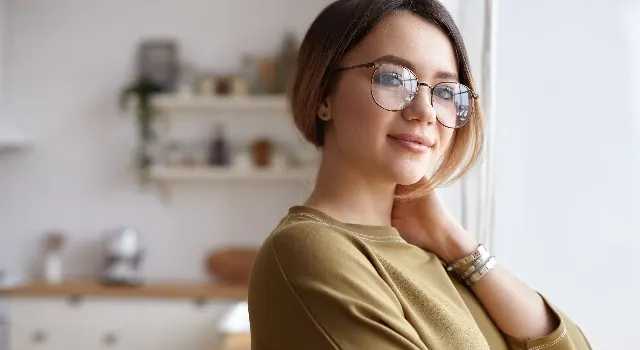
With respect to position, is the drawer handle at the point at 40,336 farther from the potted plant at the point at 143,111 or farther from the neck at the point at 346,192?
the neck at the point at 346,192

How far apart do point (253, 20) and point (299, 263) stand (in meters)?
3.18

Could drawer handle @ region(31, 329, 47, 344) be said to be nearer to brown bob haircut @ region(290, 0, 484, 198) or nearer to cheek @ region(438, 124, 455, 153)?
brown bob haircut @ region(290, 0, 484, 198)

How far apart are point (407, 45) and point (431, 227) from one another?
323 mm

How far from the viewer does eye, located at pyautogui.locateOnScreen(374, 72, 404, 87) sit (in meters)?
0.84

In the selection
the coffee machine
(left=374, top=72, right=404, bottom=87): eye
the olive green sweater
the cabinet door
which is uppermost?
(left=374, top=72, right=404, bottom=87): eye

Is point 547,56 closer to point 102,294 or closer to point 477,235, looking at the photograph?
point 477,235

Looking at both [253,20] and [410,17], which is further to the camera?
[253,20]

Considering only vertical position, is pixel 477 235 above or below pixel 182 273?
above

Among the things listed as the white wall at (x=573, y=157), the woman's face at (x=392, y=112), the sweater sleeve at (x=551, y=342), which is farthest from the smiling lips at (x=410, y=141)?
the white wall at (x=573, y=157)

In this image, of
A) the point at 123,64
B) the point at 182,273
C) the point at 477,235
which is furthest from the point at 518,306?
the point at 123,64

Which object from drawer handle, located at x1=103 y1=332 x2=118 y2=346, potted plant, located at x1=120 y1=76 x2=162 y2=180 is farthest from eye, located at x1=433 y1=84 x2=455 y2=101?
potted plant, located at x1=120 y1=76 x2=162 y2=180

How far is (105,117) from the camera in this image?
3.83 meters

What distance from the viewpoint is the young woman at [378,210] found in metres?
0.73

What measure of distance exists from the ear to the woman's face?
0.06 feet
